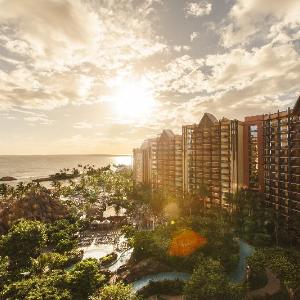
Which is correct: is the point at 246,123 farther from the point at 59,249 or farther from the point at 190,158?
the point at 59,249

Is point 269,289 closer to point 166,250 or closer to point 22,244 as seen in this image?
point 166,250

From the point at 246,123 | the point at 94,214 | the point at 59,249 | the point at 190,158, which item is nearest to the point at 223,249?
the point at 59,249

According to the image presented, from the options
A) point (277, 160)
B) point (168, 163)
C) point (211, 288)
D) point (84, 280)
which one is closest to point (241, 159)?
point (277, 160)

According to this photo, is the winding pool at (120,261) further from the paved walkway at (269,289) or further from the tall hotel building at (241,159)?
the tall hotel building at (241,159)

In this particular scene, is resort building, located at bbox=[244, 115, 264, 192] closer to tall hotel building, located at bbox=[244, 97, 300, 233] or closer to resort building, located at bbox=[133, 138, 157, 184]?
tall hotel building, located at bbox=[244, 97, 300, 233]

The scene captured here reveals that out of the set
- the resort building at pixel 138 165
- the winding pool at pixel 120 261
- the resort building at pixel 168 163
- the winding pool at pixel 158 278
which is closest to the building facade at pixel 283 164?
the winding pool at pixel 158 278
